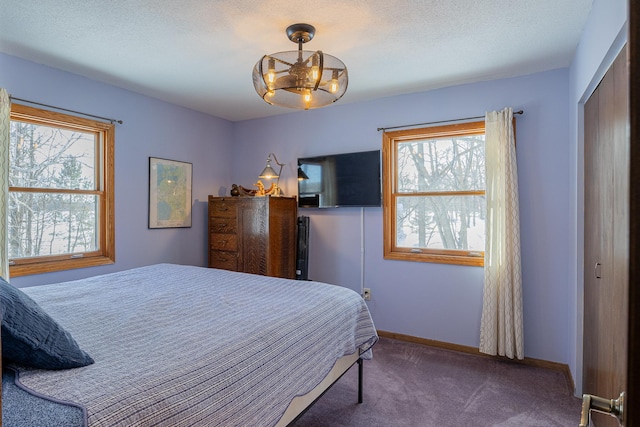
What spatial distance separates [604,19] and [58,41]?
3.36 meters

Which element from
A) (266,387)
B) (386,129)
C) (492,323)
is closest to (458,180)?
(386,129)

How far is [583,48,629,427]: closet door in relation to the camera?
1.55 m

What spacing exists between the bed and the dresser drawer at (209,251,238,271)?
1.43 meters

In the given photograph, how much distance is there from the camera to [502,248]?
3.07 meters

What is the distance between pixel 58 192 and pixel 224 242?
65.4 inches

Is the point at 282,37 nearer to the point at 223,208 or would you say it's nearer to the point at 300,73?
the point at 300,73

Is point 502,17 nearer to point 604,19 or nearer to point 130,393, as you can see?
point 604,19

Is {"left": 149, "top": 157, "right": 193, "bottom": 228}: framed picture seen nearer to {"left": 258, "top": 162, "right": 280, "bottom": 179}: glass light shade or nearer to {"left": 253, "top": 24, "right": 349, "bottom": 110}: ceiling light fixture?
{"left": 258, "top": 162, "right": 280, "bottom": 179}: glass light shade

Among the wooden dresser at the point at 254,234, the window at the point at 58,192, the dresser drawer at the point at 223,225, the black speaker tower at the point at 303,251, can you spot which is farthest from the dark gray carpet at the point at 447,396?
the window at the point at 58,192

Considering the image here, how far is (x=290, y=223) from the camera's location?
4152mm

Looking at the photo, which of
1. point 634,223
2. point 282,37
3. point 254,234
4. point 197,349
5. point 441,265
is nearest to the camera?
point 634,223

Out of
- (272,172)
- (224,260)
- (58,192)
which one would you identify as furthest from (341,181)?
(58,192)

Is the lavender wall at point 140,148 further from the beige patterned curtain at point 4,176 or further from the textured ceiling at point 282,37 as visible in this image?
the beige patterned curtain at point 4,176

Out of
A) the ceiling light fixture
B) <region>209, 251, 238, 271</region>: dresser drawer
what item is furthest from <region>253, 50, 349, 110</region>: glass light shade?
<region>209, 251, 238, 271</region>: dresser drawer
